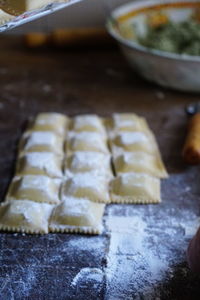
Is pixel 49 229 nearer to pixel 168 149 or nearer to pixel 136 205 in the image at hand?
pixel 136 205

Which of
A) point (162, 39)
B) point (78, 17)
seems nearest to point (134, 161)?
point (162, 39)

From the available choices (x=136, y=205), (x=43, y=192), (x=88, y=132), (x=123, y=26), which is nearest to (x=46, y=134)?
(x=88, y=132)

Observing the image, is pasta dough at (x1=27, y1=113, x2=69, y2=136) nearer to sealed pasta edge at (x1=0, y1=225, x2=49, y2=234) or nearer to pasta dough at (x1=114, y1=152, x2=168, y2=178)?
pasta dough at (x1=114, y1=152, x2=168, y2=178)

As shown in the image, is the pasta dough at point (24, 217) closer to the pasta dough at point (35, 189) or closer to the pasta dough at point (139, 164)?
the pasta dough at point (35, 189)

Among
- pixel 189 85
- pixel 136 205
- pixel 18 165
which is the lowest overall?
pixel 189 85

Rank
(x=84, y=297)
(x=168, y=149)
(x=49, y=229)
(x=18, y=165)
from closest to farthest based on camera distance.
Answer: (x=84, y=297) → (x=49, y=229) → (x=18, y=165) → (x=168, y=149)

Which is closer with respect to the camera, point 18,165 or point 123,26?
point 18,165

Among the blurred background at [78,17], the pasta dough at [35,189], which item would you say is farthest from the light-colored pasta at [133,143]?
the blurred background at [78,17]
